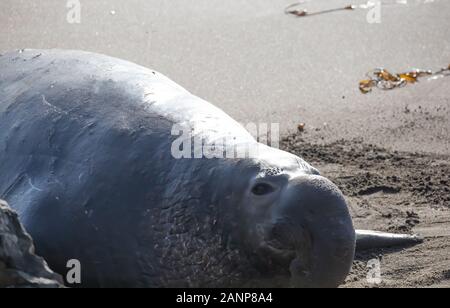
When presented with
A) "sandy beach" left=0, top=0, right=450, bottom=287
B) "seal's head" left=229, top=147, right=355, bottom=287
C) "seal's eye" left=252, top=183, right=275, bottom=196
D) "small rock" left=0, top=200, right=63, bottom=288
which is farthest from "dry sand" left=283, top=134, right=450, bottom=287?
"small rock" left=0, top=200, right=63, bottom=288

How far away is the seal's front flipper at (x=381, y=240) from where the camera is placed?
4386 millimetres

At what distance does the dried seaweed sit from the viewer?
22.9ft

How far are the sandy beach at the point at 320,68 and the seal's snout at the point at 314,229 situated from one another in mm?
1564

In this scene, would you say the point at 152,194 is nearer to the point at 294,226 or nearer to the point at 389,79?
the point at 294,226

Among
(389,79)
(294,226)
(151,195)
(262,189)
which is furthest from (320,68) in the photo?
(294,226)

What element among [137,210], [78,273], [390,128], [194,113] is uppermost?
[194,113]

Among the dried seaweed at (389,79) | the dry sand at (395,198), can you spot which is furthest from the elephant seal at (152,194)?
the dried seaweed at (389,79)

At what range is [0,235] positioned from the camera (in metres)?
2.99

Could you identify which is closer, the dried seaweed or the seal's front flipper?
the seal's front flipper

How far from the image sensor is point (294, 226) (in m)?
3.04

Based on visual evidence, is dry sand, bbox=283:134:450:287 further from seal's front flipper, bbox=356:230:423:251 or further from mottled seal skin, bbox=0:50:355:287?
mottled seal skin, bbox=0:50:355:287
